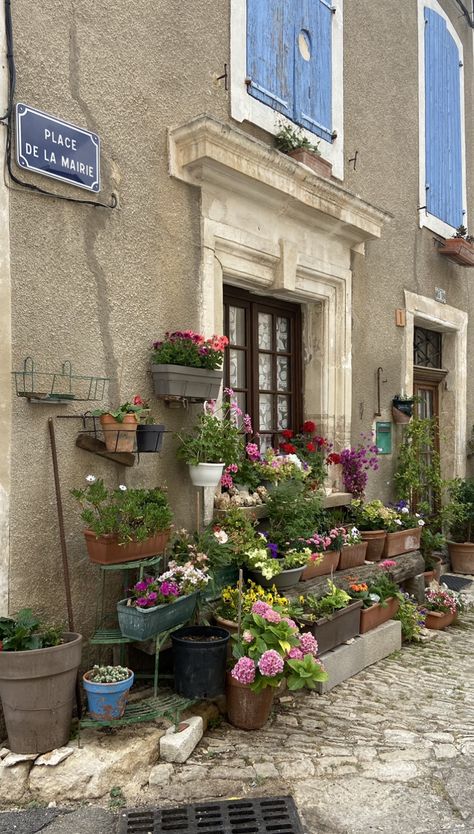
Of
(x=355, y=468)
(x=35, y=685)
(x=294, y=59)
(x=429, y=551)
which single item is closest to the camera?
(x=35, y=685)

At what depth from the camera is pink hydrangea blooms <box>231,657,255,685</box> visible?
320 cm

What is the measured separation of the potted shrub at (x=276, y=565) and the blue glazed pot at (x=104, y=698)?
113cm

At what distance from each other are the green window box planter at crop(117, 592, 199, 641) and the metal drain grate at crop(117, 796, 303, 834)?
74 cm

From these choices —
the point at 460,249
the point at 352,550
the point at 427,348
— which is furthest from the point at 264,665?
the point at 460,249

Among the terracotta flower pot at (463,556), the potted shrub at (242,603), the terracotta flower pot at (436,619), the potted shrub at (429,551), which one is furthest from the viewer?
the terracotta flower pot at (463,556)

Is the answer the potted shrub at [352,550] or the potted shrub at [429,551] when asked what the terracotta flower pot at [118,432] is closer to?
the potted shrub at [352,550]

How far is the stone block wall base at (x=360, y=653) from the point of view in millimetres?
4062

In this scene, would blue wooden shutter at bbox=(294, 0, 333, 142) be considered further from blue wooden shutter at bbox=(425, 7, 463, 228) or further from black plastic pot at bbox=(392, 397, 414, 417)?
black plastic pot at bbox=(392, 397, 414, 417)

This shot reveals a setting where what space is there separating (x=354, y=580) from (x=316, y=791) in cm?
208

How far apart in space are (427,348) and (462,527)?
2085mm

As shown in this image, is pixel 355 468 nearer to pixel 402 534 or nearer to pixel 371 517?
pixel 371 517

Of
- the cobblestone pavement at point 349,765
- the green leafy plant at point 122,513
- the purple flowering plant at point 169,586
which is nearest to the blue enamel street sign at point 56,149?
the green leafy plant at point 122,513

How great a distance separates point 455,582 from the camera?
22.6 ft

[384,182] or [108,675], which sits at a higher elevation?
[384,182]
